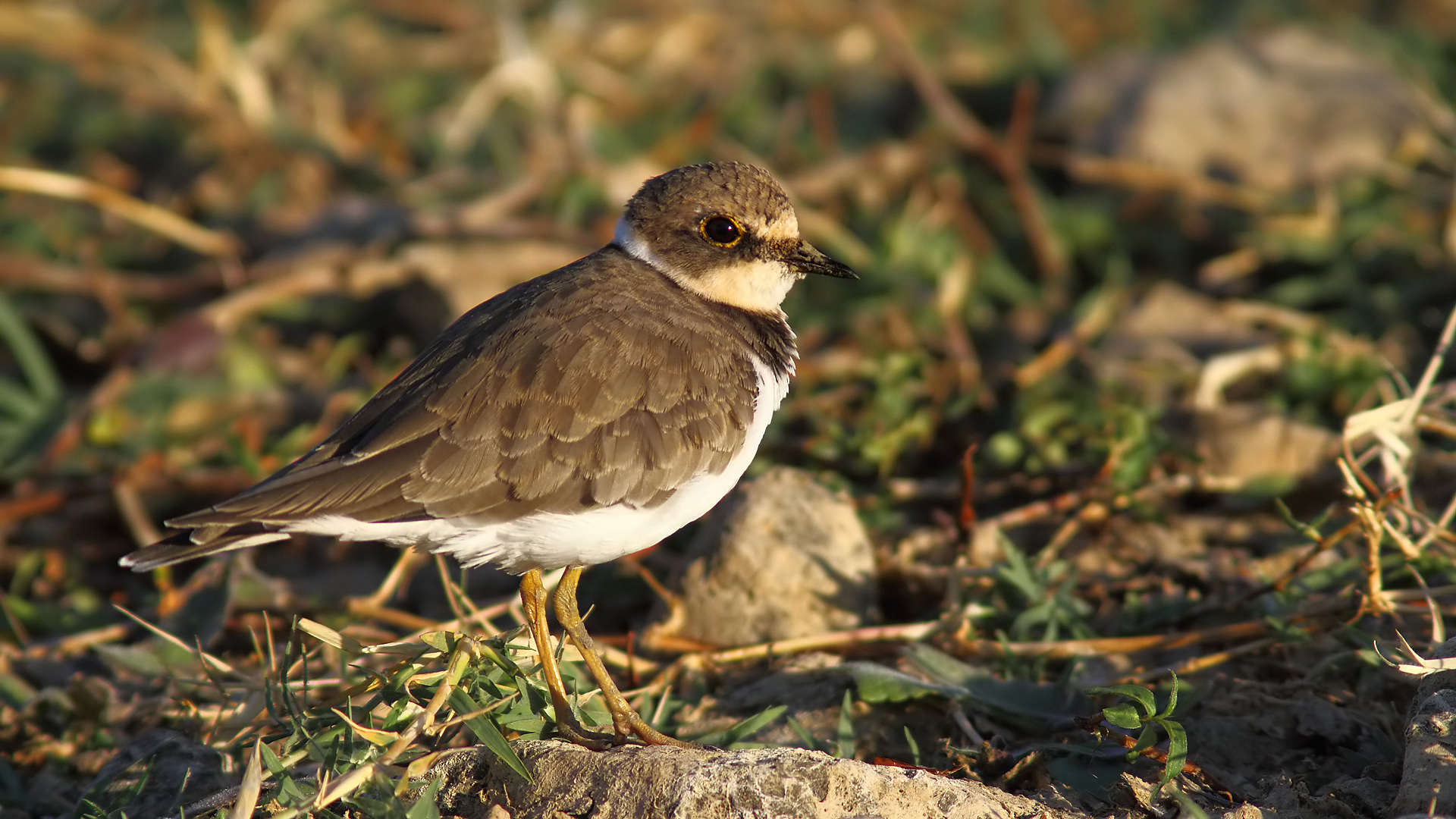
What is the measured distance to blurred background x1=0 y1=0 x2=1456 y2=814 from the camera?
479cm

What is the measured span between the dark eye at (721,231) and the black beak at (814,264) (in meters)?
0.23

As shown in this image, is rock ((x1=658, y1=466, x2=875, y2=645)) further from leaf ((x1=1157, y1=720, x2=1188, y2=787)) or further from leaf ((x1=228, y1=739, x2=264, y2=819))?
leaf ((x1=228, y1=739, x2=264, y2=819))

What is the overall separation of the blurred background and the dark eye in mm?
1232

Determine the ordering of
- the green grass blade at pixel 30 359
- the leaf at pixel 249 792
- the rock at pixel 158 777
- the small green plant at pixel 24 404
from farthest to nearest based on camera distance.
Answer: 1. the green grass blade at pixel 30 359
2. the small green plant at pixel 24 404
3. the rock at pixel 158 777
4. the leaf at pixel 249 792

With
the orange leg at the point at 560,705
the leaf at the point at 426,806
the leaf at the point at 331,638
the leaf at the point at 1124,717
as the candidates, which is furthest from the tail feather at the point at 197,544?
the leaf at the point at 1124,717

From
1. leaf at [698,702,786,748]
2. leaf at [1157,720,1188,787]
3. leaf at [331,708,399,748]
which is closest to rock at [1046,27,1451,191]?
leaf at [1157,720,1188,787]

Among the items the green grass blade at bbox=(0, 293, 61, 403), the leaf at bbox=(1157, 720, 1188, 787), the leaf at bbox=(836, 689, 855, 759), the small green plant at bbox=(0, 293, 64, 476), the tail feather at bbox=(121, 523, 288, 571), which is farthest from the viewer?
the green grass blade at bbox=(0, 293, 61, 403)

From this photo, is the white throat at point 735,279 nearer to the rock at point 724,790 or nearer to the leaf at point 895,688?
the leaf at point 895,688

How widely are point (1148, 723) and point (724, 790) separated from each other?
125cm

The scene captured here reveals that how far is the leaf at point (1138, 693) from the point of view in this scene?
3.59 meters

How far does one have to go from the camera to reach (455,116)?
8.67m

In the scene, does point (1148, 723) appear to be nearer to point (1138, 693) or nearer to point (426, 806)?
point (1138, 693)

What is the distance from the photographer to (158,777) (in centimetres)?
398

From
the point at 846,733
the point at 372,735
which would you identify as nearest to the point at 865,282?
the point at 846,733
